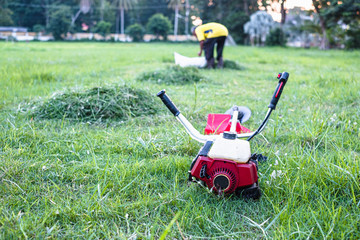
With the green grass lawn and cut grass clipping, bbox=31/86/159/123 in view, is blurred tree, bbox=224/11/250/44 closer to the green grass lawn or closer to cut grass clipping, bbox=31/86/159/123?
cut grass clipping, bbox=31/86/159/123

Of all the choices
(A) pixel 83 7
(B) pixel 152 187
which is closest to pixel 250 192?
(B) pixel 152 187

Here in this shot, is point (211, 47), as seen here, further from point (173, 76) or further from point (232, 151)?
point (232, 151)

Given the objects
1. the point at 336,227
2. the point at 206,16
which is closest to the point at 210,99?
the point at 336,227

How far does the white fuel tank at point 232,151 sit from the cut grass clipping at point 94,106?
1.57 m

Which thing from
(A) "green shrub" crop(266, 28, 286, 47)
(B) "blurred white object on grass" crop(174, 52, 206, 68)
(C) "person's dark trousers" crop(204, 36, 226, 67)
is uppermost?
(A) "green shrub" crop(266, 28, 286, 47)

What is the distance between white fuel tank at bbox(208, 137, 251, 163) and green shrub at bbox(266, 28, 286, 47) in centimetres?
2918

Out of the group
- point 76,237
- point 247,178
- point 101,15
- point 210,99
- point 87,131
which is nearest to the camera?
point 76,237

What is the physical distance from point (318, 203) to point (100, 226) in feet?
3.23

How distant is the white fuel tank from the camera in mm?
1296

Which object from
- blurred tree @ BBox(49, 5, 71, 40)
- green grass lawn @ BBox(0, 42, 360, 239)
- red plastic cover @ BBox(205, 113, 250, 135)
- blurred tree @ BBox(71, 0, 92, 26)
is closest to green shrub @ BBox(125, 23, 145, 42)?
blurred tree @ BBox(49, 5, 71, 40)

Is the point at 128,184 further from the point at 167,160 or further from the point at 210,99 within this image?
the point at 210,99

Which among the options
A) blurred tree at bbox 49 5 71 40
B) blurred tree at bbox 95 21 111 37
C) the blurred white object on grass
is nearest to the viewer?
the blurred white object on grass

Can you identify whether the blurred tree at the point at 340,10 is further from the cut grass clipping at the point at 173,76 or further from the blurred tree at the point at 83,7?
the blurred tree at the point at 83,7

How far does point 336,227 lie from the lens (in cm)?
124
